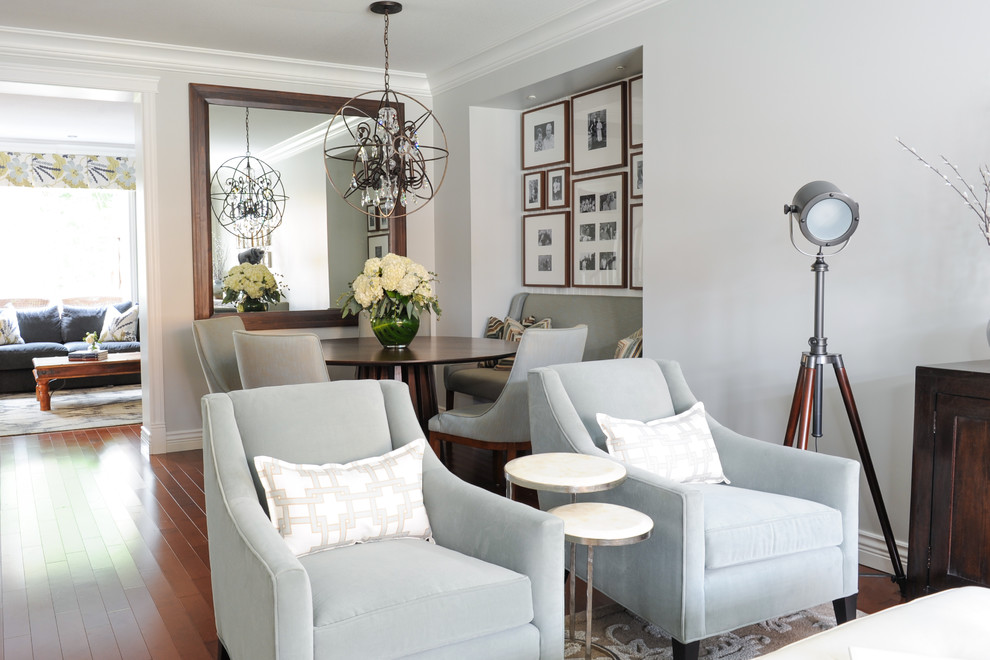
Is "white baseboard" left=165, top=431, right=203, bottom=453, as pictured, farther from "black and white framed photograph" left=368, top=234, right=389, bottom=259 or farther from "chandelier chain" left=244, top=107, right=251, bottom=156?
"chandelier chain" left=244, top=107, right=251, bottom=156

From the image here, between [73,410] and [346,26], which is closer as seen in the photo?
[346,26]

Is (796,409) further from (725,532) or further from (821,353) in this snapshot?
(725,532)

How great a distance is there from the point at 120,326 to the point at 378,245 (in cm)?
391

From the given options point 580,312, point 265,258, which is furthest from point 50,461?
point 580,312

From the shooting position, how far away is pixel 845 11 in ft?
10.3

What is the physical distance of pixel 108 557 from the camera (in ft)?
10.9

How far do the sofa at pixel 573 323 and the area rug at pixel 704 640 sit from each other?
234 cm

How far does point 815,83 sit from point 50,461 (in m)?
4.76

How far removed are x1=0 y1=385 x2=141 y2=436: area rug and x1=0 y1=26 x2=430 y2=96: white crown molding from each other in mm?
2758

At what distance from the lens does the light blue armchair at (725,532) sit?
2.19 m

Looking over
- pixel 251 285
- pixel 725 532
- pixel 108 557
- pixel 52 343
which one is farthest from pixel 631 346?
pixel 52 343

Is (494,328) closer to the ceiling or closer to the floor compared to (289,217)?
closer to the floor

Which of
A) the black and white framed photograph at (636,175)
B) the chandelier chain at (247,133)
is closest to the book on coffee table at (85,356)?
the chandelier chain at (247,133)

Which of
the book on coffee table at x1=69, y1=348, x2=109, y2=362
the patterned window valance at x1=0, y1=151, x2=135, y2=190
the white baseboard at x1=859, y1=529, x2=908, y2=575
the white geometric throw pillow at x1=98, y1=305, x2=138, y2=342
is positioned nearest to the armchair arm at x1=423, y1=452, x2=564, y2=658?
the white baseboard at x1=859, y1=529, x2=908, y2=575
